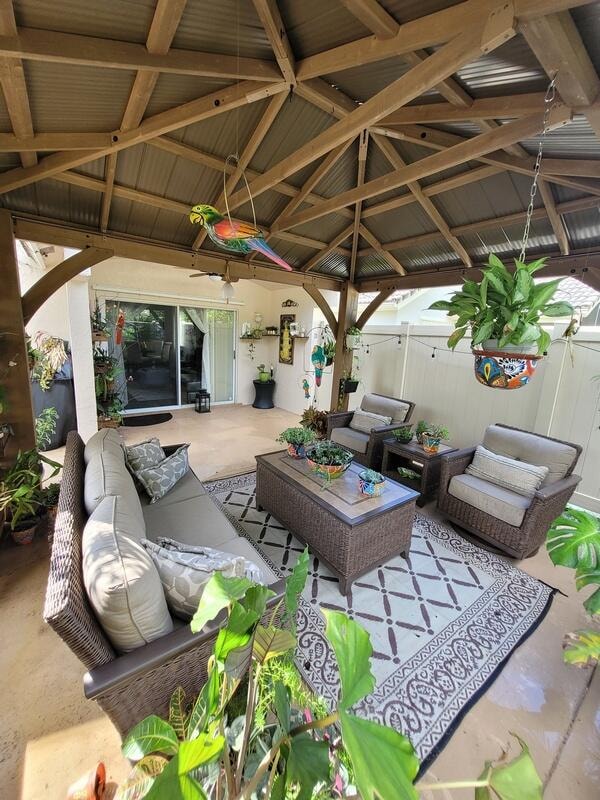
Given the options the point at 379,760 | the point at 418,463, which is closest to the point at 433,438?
the point at 418,463

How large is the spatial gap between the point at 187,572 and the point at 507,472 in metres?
2.62

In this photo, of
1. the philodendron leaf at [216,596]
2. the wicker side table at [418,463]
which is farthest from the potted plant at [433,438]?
the philodendron leaf at [216,596]

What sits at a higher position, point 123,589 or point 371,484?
point 123,589

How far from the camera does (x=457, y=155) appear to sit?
6.86 ft

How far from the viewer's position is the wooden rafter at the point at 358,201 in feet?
8.74

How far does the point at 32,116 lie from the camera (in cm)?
192

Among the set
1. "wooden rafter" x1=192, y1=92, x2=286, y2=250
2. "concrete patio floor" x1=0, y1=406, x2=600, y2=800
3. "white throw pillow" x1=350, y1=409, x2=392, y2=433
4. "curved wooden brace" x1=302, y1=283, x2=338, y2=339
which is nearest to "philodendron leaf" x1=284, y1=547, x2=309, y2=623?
"concrete patio floor" x1=0, y1=406, x2=600, y2=800

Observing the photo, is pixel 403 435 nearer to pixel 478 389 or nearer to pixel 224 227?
pixel 478 389

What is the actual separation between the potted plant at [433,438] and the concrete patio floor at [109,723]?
1460 mm

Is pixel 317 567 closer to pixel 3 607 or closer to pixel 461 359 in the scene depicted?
pixel 3 607

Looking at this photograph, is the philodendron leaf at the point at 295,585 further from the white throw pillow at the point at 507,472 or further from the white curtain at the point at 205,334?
the white curtain at the point at 205,334

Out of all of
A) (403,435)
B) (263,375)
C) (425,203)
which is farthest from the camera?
(263,375)

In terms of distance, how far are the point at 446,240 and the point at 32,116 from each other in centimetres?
372

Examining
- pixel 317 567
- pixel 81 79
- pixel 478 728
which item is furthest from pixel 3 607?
pixel 81 79
